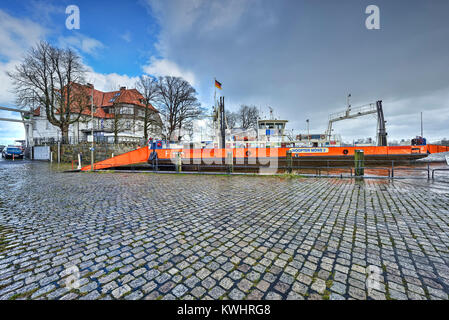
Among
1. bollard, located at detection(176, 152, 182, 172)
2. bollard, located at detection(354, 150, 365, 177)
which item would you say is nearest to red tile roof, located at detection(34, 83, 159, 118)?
bollard, located at detection(176, 152, 182, 172)

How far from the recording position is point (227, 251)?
2.64m

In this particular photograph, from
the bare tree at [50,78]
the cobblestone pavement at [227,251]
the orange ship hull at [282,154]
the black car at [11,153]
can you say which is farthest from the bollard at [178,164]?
the black car at [11,153]

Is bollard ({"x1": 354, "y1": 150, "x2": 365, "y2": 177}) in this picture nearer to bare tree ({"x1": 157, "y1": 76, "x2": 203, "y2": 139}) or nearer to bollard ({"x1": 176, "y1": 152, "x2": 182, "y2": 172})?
bollard ({"x1": 176, "y1": 152, "x2": 182, "y2": 172})

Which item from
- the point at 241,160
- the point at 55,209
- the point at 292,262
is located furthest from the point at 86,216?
the point at 241,160

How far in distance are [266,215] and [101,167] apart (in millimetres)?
16045

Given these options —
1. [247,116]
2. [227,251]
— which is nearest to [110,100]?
[247,116]

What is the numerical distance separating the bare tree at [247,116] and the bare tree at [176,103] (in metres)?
16.0

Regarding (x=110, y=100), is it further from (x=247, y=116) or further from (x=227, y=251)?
(x=227, y=251)

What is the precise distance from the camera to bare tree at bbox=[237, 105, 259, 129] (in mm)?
46900

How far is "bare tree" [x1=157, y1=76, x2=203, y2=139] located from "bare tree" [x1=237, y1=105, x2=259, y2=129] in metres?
16.0

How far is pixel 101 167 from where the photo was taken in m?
15.5

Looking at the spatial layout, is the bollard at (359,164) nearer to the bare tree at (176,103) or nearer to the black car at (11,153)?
the bare tree at (176,103)

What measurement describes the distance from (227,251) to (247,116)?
46.8 metres
